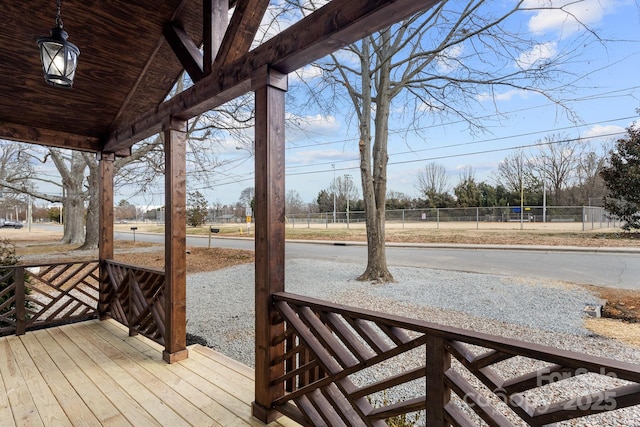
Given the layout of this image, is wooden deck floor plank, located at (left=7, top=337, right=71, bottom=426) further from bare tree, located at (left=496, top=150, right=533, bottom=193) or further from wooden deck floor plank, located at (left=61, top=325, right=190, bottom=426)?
bare tree, located at (left=496, top=150, right=533, bottom=193)

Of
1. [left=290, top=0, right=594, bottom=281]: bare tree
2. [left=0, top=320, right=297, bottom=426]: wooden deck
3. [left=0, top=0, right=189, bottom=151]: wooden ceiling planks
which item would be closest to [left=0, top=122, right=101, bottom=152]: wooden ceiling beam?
[left=0, top=0, right=189, bottom=151]: wooden ceiling planks

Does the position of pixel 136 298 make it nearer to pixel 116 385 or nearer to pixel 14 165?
pixel 116 385

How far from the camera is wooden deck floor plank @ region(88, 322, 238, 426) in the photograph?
204 cm

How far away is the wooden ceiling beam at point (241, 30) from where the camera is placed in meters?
2.09

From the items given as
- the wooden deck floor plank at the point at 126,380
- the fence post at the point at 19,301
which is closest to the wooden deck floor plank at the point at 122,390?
the wooden deck floor plank at the point at 126,380

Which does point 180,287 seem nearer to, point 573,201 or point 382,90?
point 382,90

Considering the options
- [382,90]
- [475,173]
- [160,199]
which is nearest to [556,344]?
[382,90]

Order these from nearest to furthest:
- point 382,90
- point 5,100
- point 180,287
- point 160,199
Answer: point 180,287, point 5,100, point 382,90, point 160,199

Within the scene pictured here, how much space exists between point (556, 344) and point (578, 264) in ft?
18.4

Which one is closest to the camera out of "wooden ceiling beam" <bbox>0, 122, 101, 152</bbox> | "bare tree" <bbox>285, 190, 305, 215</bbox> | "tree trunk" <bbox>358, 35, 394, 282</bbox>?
"wooden ceiling beam" <bbox>0, 122, 101, 152</bbox>

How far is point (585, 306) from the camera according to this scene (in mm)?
4973

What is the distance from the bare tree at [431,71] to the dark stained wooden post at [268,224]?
5502 millimetres

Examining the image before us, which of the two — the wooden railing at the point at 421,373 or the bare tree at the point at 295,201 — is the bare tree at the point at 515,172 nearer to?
the bare tree at the point at 295,201

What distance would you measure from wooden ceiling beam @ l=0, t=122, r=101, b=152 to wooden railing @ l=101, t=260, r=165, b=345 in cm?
139
